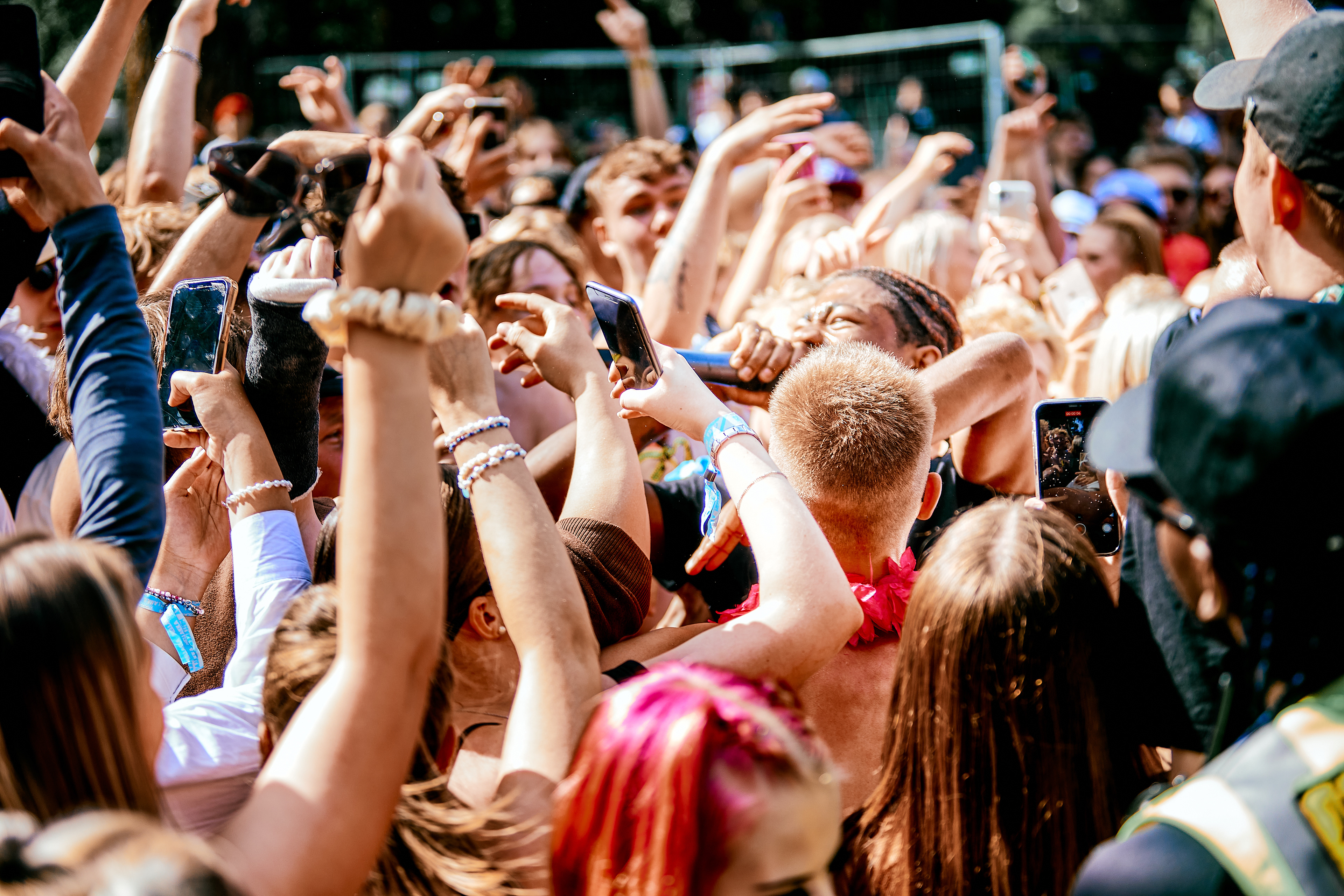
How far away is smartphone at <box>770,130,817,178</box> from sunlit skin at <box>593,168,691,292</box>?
19.9 inches

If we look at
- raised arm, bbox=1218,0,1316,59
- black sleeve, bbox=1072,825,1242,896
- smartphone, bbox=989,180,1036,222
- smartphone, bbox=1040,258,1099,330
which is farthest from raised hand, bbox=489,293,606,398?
smartphone, bbox=989,180,1036,222

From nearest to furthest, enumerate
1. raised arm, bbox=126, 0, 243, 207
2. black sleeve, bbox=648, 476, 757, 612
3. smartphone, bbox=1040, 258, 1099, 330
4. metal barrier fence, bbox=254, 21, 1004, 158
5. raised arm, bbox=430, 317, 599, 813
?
raised arm, bbox=430, 317, 599, 813
black sleeve, bbox=648, 476, 757, 612
raised arm, bbox=126, 0, 243, 207
smartphone, bbox=1040, 258, 1099, 330
metal barrier fence, bbox=254, 21, 1004, 158

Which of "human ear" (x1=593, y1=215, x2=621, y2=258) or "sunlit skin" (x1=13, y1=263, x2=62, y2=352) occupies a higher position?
"sunlit skin" (x1=13, y1=263, x2=62, y2=352)

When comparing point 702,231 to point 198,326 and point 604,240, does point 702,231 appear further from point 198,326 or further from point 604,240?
point 198,326

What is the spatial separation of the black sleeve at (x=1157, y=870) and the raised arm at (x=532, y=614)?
0.65 m

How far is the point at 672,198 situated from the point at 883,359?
2.80 metres

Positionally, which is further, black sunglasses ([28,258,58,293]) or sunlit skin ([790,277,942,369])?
sunlit skin ([790,277,942,369])

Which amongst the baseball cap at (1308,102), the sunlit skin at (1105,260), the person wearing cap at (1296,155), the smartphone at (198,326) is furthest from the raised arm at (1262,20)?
the sunlit skin at (1105,260)

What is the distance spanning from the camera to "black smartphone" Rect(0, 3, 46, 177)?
160cm

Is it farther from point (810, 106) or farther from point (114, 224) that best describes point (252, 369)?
point (810, 106)

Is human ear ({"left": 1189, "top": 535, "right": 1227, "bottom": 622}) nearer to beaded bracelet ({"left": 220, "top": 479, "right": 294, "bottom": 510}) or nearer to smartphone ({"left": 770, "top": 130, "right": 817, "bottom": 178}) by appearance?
beaded bracelet ({"left": 220, "top": 479, "right": 294, "bottom": 510})

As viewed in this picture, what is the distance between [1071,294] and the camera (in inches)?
190

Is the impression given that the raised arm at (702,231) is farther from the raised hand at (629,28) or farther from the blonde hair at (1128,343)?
the raised hand at (629,28)

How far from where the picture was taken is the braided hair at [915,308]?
3.11 m
